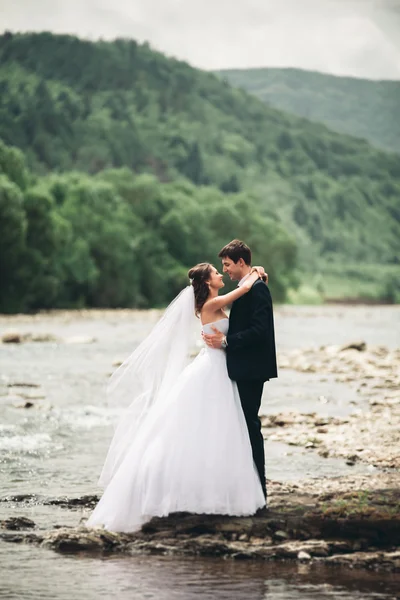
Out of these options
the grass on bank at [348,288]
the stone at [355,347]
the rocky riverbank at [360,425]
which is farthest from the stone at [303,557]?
the grass on bank at [348,288]

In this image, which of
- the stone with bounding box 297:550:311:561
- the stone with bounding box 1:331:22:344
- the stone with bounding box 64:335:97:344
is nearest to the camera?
the stone with bounding box 297:550:311:561

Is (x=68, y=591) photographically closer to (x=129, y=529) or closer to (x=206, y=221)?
(x=129, y=529)

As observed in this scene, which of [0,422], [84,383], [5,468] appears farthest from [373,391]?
[5,468]

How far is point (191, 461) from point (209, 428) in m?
0.37

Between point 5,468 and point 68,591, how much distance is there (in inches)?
272

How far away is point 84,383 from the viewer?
3033cm

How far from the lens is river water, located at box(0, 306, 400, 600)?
355 inches

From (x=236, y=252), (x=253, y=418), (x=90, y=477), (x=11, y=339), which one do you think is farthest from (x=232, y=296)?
(x=11, y=339)

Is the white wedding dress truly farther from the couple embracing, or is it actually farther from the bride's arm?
the bride's arm

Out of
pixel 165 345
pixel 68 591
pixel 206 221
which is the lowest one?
pixel 68 591

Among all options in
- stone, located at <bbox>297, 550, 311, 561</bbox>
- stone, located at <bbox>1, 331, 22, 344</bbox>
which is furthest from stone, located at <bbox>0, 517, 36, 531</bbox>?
stone, located at <bbox>1, 331, 22, 344</bbox>

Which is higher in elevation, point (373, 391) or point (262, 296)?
point (262, 296)

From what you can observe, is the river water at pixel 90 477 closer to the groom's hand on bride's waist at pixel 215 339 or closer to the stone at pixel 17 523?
the stone at pixel 17 523

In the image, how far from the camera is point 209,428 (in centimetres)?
1032
